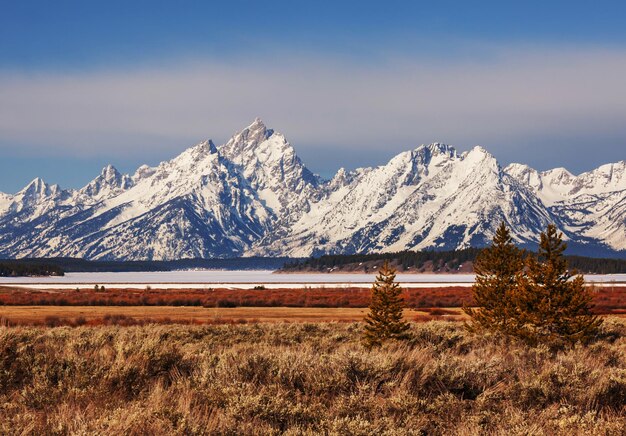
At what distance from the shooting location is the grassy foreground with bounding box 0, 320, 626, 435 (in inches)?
333

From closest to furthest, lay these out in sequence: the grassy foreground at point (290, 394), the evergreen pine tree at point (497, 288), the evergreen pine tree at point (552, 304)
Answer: the grassy foreground at point (290, 394) < the evergreen pine tree at point (552, 304) < the evergreen pine tree at point (497, 288)

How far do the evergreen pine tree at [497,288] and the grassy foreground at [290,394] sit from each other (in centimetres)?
1417

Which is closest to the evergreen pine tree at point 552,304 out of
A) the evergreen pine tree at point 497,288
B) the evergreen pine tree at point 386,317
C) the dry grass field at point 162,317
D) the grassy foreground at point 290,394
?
the evergreen pine tree at point 497,288

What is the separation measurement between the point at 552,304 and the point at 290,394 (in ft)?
57.6

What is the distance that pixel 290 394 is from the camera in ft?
34.6

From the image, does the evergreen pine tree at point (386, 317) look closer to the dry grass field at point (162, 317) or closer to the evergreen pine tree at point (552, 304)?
the evergreen pine tree at point (552, 304)

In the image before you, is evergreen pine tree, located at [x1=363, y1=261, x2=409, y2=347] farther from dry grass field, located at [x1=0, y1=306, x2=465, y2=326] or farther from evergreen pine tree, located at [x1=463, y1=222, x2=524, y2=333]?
dry grass field, located at [x1=0, y1=306, x2=465, y2=326]

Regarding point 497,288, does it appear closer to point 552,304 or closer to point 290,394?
point 552,304

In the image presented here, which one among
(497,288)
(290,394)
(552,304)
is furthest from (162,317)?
(290,394)

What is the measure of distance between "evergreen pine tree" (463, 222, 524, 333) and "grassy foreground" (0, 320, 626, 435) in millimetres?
14173

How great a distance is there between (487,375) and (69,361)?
7.46 metres

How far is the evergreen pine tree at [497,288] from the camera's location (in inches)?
1120

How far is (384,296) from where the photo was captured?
28.4 meters

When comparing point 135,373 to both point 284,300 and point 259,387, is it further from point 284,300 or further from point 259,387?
point 284,300
